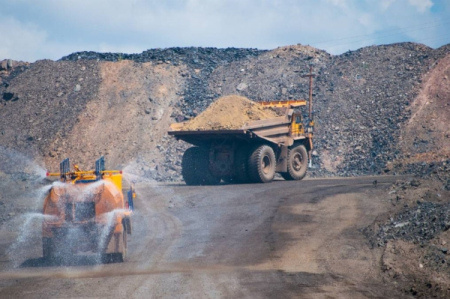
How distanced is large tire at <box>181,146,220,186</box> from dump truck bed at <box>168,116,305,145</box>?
0.60 meters

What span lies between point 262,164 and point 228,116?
244 cm

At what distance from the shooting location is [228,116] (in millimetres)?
22797

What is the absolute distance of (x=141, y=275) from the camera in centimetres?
1028

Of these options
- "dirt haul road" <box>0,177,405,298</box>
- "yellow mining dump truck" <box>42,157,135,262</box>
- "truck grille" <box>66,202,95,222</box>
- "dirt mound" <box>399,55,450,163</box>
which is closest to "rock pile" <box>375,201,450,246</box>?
"dirt haul road" <box>0,177,405,298</box>

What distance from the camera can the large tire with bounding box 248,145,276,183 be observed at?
23.1 metres

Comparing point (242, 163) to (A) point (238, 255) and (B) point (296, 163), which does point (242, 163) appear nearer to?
(B) point (296, 163)

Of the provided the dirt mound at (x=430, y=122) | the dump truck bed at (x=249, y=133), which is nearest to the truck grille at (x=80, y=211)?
the dump truck bed at (x=249, y=133)

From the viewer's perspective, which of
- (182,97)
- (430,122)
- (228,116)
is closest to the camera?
(228,116)

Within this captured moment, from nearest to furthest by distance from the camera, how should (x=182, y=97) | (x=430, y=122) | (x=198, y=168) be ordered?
(x=198, y=168), (x=430, y=122), (x=182, y=97)

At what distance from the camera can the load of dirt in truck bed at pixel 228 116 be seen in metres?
22.5

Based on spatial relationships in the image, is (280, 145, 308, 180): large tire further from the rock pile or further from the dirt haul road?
the rock pile

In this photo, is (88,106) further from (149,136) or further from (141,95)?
(149,136)

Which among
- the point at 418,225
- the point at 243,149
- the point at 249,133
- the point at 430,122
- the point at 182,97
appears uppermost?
the point at 182,97

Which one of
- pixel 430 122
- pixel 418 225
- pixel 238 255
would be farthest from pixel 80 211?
pixel 430 122
